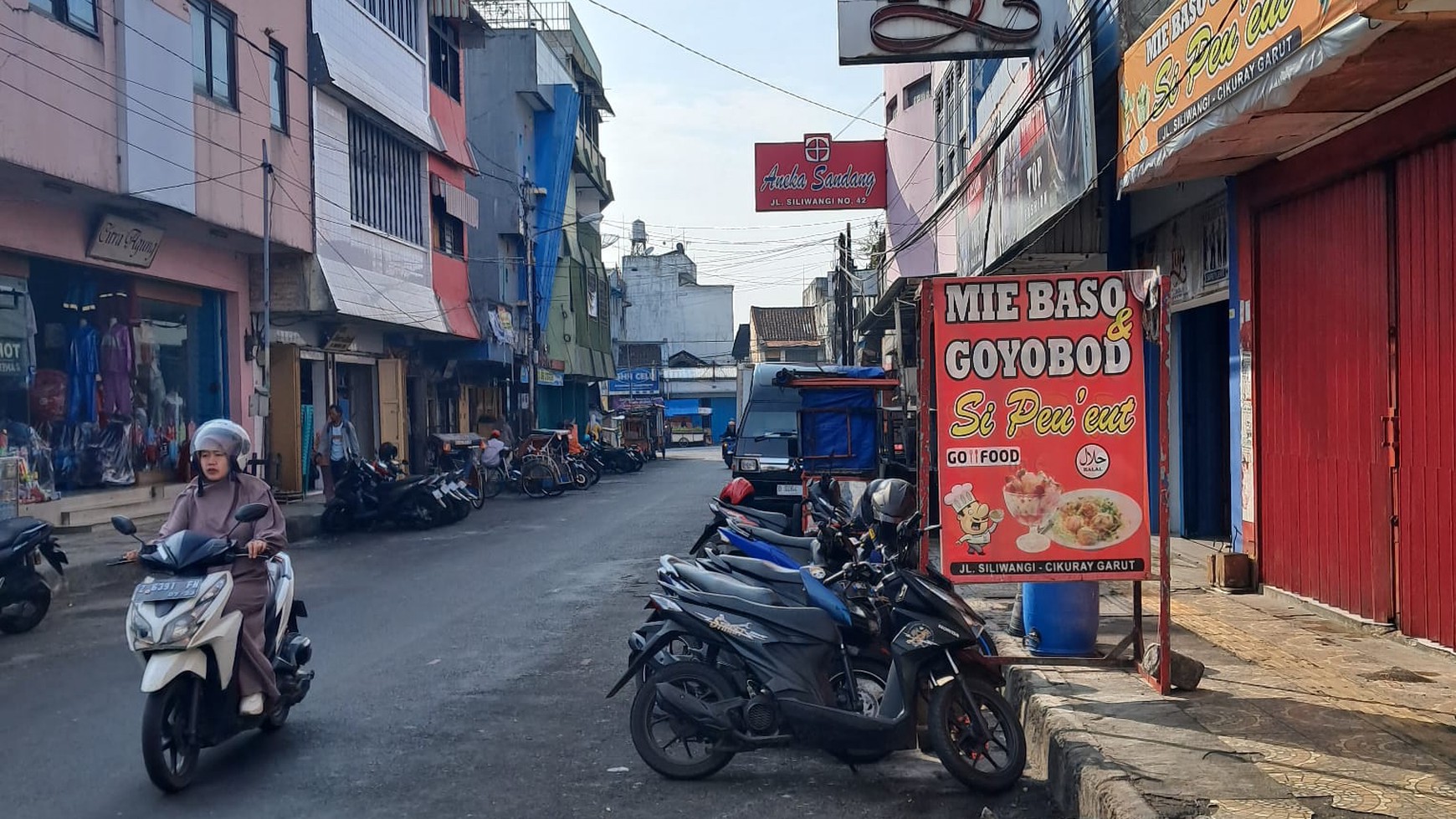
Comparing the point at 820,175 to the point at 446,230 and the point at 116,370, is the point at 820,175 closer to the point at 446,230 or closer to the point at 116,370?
the point at 446,230

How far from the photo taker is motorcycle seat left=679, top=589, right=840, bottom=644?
17.0ft

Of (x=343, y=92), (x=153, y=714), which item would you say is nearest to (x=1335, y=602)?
(x=153, y=714)

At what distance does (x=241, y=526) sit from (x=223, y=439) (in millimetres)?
440

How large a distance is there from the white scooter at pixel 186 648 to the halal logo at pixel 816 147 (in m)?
24.3

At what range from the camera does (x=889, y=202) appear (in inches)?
1141

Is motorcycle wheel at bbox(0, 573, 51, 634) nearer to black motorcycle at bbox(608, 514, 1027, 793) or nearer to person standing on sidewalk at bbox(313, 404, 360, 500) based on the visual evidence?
black motorcycle at bbox(608, 514, 1027, 793)

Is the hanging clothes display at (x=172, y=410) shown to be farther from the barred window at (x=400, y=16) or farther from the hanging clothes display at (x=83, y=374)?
the barred window at (x=400, y=16)

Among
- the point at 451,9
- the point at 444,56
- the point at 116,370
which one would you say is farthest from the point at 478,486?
the point at 451,9

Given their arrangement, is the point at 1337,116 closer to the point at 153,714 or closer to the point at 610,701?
the point at 610,701

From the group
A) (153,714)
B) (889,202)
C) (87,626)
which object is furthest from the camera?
(889,202)

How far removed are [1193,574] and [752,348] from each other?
62674mm

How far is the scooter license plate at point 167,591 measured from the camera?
16.3ft

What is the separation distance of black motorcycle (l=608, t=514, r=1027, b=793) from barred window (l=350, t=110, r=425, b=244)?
17.5 metres

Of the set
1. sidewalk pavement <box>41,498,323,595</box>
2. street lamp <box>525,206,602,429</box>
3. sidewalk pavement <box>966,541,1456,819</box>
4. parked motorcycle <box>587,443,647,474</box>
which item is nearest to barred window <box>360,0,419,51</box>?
street lamp <box>525,206,602,429</box>
